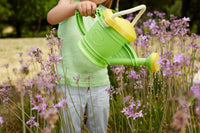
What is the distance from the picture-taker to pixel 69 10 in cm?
160

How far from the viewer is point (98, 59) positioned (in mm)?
1533

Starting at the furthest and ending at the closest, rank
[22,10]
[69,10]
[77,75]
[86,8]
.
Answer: [22,10], [77,75], [69,10], [86,8]

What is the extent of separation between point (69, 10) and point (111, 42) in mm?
392

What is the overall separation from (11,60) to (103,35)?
20.9 feet

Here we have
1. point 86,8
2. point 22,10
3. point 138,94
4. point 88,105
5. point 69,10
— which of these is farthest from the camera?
point 22,10

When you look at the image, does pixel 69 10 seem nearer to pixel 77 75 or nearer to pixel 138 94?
pixel 77 75

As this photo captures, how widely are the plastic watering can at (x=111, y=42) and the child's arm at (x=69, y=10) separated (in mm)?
52

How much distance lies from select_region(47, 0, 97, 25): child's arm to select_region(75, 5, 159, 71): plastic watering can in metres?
0.05

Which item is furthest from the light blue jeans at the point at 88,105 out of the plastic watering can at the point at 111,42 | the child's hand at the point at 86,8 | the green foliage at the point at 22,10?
the green foliage at the point at 22,10

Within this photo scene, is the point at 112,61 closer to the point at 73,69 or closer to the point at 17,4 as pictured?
the point at 73,69

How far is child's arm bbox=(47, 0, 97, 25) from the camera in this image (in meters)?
1.42

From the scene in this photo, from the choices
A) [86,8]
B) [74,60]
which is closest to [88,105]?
[74,60]

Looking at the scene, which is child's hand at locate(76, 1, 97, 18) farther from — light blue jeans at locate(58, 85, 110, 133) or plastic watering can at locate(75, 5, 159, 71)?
light blue jeans at locate(58, 85, 110, 133)

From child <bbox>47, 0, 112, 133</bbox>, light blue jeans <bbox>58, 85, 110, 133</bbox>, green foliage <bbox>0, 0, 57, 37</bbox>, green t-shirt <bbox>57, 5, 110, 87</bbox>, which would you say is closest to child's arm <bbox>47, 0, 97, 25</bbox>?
child <bbox>47, 0, 112, 133</bbox>
